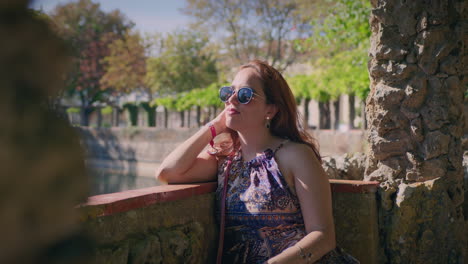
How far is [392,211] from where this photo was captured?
117 inches

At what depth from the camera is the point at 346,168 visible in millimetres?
4613

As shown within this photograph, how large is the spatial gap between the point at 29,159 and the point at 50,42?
0.14 metres

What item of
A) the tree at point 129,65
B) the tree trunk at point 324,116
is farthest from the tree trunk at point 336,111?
the tree at point 129,65

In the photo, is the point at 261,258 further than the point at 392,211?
No

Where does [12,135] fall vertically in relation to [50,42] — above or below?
below

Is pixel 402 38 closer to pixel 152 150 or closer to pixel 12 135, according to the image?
pixel 12 135

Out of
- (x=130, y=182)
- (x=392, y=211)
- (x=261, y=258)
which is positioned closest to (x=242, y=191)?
(x=261, y=258)

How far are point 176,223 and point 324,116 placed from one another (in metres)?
20.8

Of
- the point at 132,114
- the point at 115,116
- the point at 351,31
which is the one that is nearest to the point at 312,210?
the point at 351,31

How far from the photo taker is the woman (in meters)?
2.30

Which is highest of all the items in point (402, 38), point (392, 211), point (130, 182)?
point (402, 38)

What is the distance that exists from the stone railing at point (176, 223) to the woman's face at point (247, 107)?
1.26 feet

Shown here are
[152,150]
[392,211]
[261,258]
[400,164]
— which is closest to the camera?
[261,258]

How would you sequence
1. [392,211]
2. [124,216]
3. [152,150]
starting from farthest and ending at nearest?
[152,150], [392,211], [124,216]
